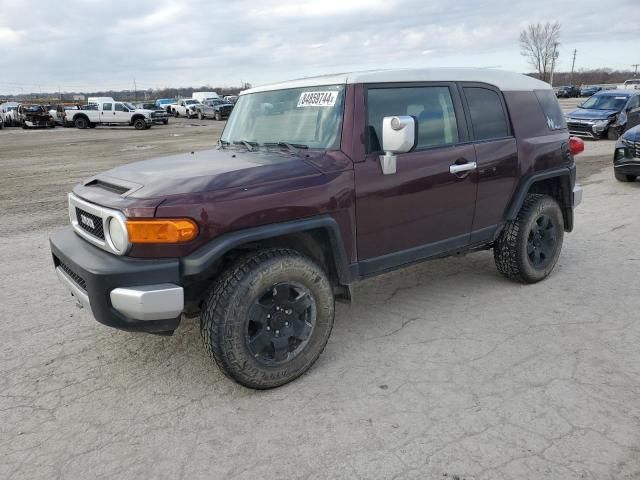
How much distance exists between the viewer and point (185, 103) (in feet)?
157

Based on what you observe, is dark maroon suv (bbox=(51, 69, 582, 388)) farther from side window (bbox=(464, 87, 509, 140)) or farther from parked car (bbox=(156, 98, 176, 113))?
parked car (bbox=(156, 98, 176, 113))

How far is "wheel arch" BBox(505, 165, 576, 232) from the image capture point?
14.5 ft

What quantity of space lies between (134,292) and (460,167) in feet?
8.11

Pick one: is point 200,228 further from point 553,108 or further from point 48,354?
point 553,108

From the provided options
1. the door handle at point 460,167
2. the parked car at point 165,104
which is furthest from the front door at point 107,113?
the door handle at point 460,167

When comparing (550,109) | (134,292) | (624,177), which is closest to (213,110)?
(624,177)

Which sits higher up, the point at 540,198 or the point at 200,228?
the point at 200,228

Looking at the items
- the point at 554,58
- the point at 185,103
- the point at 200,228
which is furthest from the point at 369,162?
the point at 554,58

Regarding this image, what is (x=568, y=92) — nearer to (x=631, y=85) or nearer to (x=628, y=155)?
(x=631, y=85)

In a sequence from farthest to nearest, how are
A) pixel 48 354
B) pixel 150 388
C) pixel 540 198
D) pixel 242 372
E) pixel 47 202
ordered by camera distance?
1. pixel 47 202
2. pixel 540 198
3. pixel 48 354
4. pixel 150 388
5. pixel 242 372

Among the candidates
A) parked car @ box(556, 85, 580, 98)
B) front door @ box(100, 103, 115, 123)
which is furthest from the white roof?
parked car @ box(556, 85, 580, 98)

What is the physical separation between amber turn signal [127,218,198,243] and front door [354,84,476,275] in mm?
1163

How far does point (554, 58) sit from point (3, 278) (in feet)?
298

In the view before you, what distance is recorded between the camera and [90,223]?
10.4 feet
